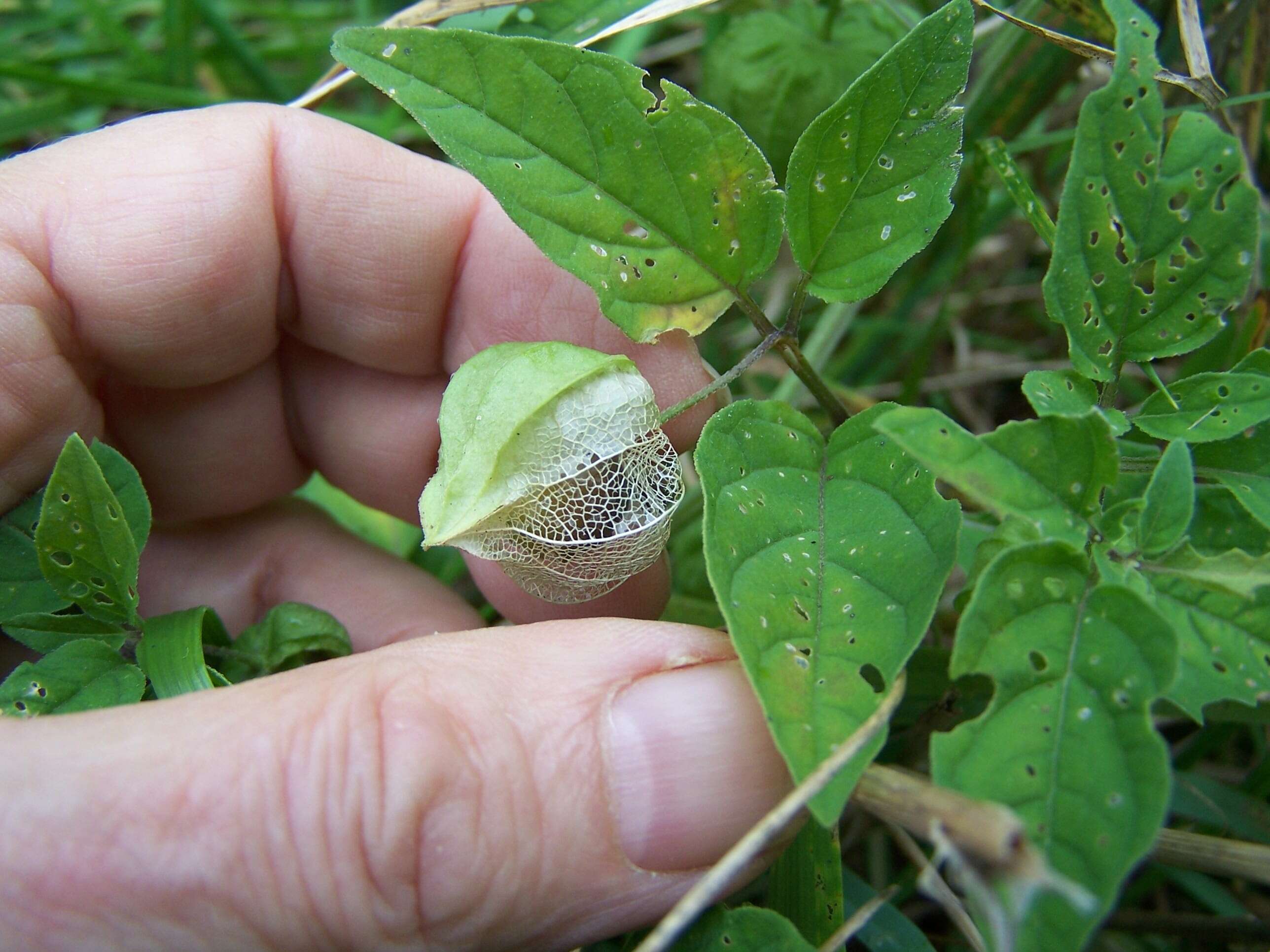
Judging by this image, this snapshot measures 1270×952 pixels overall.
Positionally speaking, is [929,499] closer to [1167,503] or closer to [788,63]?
[1167,503]

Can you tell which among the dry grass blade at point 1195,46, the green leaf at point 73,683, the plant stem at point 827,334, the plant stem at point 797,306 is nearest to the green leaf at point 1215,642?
the plant stem at point 797,306

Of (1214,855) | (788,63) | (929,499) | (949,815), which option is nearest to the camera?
(949,815)

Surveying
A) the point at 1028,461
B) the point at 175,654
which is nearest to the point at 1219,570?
the point at 1028,461

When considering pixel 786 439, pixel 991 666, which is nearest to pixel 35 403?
pixel 786 439

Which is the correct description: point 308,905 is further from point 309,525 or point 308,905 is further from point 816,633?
point 309,525

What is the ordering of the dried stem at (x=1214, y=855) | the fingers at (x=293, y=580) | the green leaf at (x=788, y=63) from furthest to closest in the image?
the green leaf at (x=788, y=63)
the fingers at (x=293, y=580)
the dried stem at (x=1214, y=855)

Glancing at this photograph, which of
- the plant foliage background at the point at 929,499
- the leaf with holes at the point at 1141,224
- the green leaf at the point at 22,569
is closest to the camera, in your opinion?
the plant foliage background at the point at 929,499

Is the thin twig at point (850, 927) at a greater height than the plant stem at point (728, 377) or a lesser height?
lesser

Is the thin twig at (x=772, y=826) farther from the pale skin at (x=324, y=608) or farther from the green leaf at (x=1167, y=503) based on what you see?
the green leaf at (x=1167, y=503)
